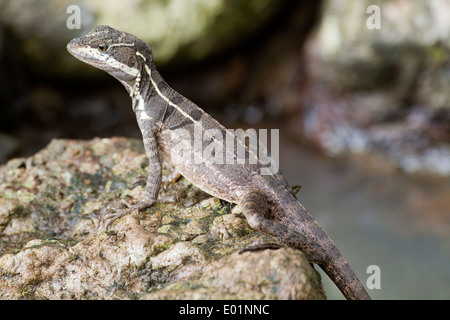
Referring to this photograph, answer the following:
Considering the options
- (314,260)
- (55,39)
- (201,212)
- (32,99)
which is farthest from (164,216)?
(32,99)

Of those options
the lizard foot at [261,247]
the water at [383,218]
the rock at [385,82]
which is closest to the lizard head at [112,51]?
the lizard foot at [261,247]

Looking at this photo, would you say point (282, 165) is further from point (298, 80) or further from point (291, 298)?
point (291, 298)

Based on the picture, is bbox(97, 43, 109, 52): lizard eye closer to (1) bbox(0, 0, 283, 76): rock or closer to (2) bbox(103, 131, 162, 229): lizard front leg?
(2) bbox(103, 131, 162, 229): lizard front leg

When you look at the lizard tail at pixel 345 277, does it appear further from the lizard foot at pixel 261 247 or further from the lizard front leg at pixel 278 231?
the lizard foot at pixel 261 247

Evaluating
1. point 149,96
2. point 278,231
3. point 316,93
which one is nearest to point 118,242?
point 278,231

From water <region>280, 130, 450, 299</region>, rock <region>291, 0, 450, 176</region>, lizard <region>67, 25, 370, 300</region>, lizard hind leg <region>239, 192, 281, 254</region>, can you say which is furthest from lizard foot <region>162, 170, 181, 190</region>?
rock <region>291, 0, 450, 176</region>

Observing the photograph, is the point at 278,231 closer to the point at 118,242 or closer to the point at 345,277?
the point at 345,277
